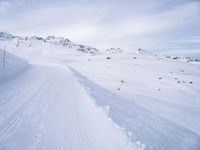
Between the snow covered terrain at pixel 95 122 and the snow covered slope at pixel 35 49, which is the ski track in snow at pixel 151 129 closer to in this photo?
the snow covered terrain at pixel 95 122

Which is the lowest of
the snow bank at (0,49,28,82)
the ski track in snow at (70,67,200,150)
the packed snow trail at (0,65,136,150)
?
the snow bank at (0,49,28,82)

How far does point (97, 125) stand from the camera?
6.77m

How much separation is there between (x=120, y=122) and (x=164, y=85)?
30.0 feet

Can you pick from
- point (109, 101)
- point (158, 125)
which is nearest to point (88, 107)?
point (109, 101)

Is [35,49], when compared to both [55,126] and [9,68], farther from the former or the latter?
[55,126]

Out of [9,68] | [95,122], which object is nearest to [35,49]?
[9,68]

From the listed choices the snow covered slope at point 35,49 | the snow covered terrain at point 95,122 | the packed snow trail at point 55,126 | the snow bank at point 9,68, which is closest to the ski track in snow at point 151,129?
the snow covered terrain at point 95,122

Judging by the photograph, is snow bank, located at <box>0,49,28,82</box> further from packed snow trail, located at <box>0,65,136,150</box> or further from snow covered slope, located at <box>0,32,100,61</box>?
snow covered slope, located at <box>0,32,100,61</box>

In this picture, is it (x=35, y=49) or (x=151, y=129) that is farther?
(x=35, y=49)

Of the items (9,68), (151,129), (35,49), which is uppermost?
(151,129)

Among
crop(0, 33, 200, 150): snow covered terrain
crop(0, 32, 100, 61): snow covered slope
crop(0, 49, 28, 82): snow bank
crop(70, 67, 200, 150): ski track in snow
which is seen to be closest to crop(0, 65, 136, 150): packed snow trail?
crop(0, 33, 200, 150): snow covered terrain

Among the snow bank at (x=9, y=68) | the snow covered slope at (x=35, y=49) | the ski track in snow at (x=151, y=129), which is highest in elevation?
the ski track in snow at (x=151, y=129)

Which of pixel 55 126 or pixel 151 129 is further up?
pixel 151 129

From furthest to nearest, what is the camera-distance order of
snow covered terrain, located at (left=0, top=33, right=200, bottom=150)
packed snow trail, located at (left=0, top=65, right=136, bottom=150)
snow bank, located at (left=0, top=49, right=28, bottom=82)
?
snow bank, located at (left=0, top=49, right=28, bottom=82) → snow covered terrain, located at (left=0, top=33, right=200, bottom=150) → packed snow trail, located at (left=0, top=65, right=136, bottom=150)
